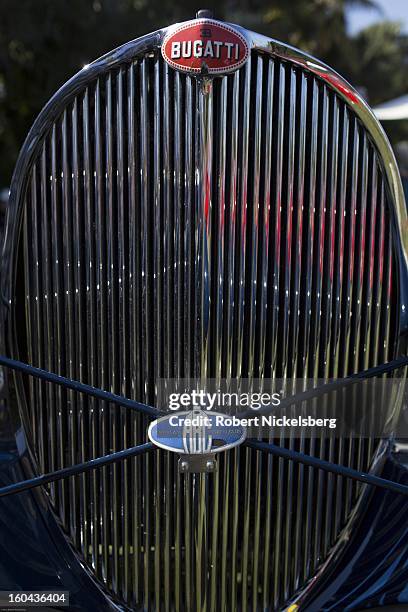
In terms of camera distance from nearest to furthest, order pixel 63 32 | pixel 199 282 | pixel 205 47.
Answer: pixel 205 47, pixel 199 282, pixel 63 32

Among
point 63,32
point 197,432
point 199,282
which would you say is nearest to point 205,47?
point 199,282

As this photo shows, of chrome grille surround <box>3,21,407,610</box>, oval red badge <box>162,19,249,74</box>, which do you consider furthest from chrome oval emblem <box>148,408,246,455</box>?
oval red badge <box>162,19,249,74</box>

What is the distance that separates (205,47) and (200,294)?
1.94 feet

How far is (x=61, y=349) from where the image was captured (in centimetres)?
172

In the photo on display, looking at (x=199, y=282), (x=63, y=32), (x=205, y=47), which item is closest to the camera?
(x=205, y=47)

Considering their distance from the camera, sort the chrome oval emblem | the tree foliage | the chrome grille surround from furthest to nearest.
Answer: the tree foliage → the chrome grille surround → the chrome oval emblem

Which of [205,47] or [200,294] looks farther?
[200,294]

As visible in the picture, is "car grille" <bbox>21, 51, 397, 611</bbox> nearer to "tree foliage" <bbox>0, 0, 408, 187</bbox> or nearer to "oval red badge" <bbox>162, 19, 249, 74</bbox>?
"oval red badge" <bbox>162, 19, 249, 74</bbox>

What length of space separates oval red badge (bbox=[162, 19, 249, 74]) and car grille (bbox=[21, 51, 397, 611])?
4 centimetres

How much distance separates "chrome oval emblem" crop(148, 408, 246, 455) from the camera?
1487 mm

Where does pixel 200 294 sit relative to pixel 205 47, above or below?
below

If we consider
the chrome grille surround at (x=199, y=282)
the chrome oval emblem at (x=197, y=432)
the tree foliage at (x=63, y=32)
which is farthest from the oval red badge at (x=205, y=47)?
the tree foliage at (x=63, y=32)

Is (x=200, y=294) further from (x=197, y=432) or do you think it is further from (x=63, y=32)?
→ (x=63, y=32)

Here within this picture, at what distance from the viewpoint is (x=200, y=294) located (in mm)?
1610
